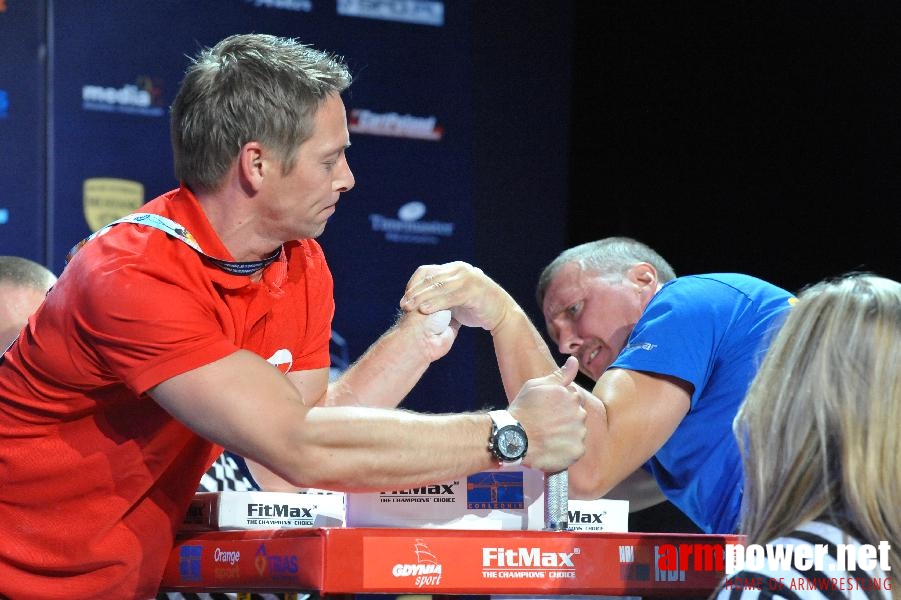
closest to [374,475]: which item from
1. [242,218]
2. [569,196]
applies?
[242,218]

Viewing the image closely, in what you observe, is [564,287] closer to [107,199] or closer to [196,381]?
[196,381]

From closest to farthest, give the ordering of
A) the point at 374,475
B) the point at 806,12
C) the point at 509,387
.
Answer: the point at 374,475 < the point at 509,387 < the point at 806,12

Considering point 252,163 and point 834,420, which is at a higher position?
point 252,163

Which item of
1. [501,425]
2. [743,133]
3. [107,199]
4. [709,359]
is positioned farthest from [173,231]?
[743,133]

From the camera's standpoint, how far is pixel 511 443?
1705 mm

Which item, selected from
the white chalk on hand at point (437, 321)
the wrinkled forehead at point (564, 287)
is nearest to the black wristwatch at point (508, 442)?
the white chalk on hand at point (437, 321)

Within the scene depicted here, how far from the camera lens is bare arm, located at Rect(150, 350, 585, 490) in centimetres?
161

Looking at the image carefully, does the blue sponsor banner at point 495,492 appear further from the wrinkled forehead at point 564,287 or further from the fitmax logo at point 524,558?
the wrinkled forehead at point 564,287

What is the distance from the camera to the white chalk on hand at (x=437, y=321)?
2.38 meters

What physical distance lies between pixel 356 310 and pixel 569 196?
4.12 feet

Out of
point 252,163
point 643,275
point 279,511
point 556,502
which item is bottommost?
point 279,511

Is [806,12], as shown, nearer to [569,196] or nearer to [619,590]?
[569,196]

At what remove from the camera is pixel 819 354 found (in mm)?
1384

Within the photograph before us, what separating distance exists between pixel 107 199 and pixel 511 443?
104 inches
